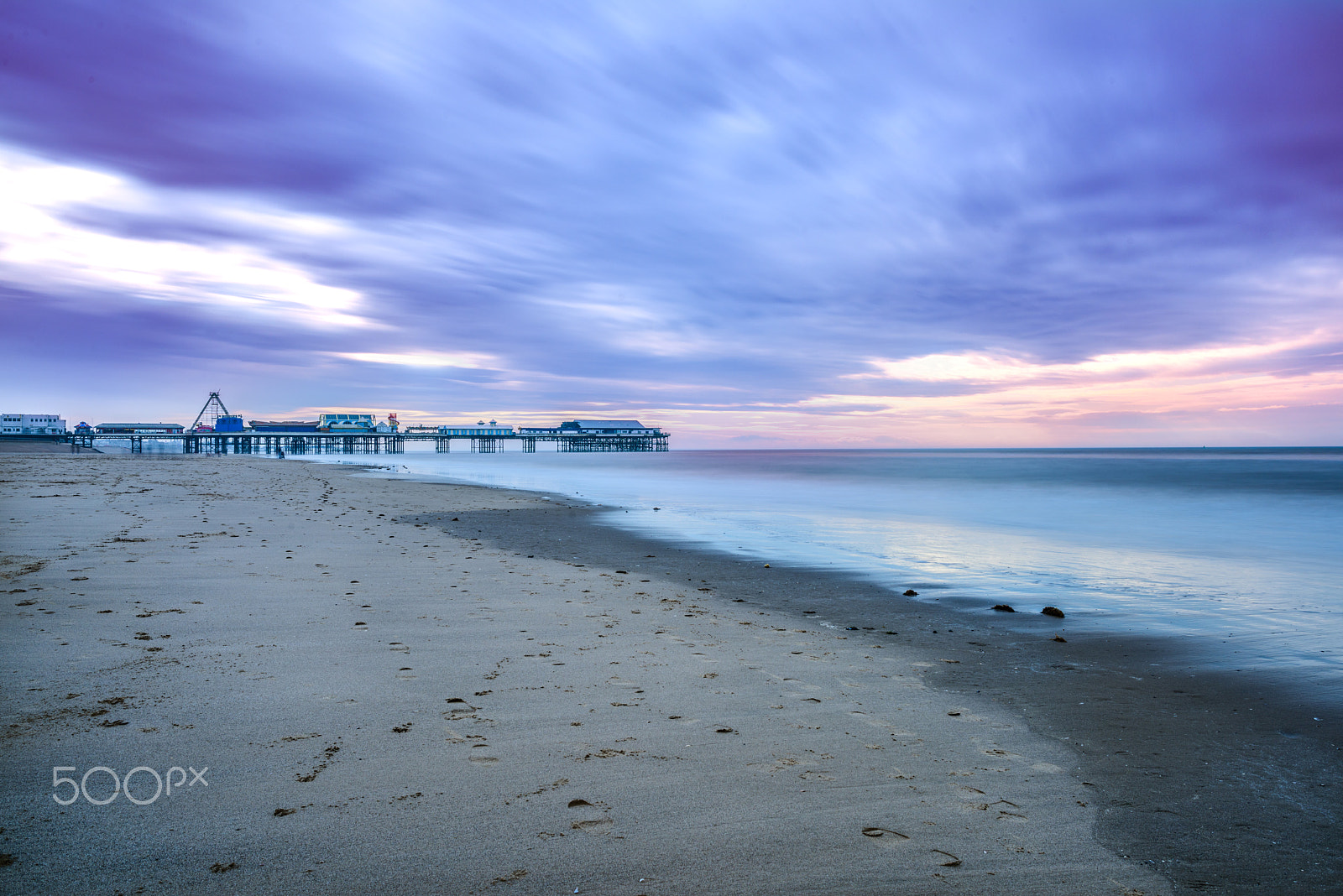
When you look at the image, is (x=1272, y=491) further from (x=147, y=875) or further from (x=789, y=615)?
(x=147, y=875)

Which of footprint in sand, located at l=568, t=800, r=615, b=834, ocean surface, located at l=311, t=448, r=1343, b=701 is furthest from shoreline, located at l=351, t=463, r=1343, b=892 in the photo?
footprint in sand, located at l=568, t=800, r=615, b=834

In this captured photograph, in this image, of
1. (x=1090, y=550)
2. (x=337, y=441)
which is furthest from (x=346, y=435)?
(x=1090, y=550)

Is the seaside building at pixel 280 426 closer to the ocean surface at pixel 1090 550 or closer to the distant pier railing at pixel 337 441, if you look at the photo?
the distant pier railing at pixel 337 441

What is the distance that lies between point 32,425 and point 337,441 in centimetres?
5514

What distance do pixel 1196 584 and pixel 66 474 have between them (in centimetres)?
3826

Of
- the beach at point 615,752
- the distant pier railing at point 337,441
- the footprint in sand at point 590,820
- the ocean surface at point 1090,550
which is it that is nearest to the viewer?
the beach at point 615,752

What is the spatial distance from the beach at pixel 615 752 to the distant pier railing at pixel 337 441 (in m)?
124

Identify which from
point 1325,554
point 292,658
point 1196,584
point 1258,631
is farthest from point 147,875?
point 1325,554

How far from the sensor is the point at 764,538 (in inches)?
651

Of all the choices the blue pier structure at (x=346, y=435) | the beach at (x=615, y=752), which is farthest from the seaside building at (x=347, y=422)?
the beach at (x=615, y=752)

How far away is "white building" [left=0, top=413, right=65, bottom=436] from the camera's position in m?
137

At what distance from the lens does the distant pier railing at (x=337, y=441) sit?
133 meters

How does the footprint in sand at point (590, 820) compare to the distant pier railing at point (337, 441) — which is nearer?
the footprint in sand at point (590, 820)

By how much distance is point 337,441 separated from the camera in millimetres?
165500
